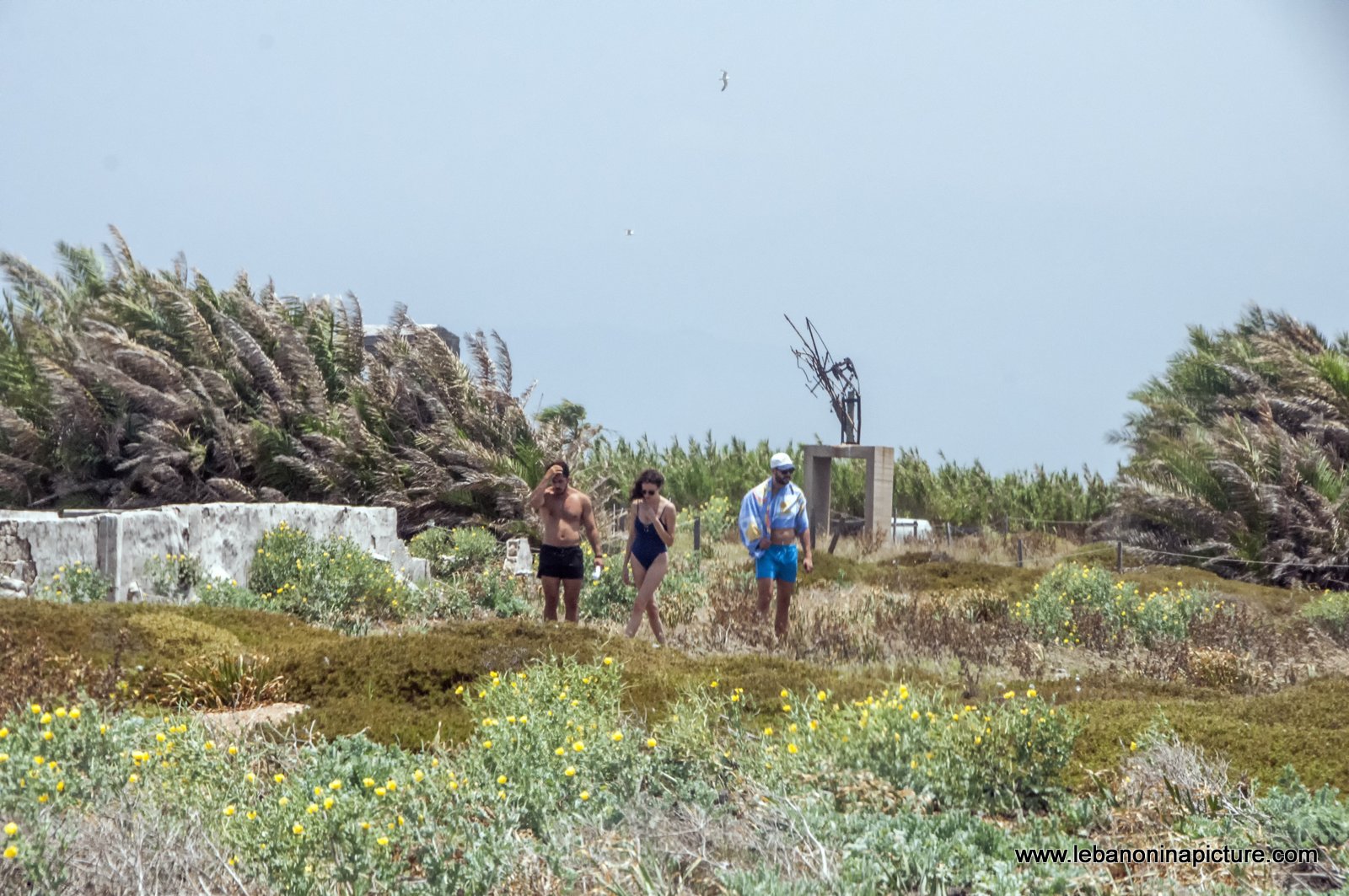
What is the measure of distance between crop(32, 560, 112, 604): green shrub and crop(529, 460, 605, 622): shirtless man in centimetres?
367

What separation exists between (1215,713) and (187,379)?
1527 centimetres

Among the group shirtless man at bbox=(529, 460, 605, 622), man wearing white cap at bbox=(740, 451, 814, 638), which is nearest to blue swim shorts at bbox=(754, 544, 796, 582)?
man wearing white cap at bbox=(740, 451, 814, 638)

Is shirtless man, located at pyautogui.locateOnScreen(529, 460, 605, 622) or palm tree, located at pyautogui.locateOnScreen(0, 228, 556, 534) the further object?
palm tree, located at pyautogui.locateOnScreen(0, 228, 556, 534)

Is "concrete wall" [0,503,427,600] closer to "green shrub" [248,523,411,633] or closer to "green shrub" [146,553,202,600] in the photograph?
"green shrub" [146,553,202,600]

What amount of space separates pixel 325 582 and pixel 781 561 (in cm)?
436

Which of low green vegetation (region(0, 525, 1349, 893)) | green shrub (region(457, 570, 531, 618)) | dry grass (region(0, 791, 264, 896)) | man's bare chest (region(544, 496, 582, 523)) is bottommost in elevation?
dry grass (region(0, 791, 264, 896))

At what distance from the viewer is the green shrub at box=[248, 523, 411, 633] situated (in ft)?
36.7

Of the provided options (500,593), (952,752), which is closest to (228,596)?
(500,593)

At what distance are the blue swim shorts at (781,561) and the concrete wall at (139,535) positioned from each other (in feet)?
17.2

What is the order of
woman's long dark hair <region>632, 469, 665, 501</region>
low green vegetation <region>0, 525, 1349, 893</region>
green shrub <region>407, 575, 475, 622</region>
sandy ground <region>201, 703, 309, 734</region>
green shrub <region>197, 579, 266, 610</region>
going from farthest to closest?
green shrub <region>407, 575, 475, 622</region>, green shrub <region>197, 579, 266, 610</region>, woman's long dark hair <region>632, 469, 665, 501</region>, sandy ground <region>201, 703, 309, 734</region>, low green vegetation <region>0, 525, 1349, 893</region>

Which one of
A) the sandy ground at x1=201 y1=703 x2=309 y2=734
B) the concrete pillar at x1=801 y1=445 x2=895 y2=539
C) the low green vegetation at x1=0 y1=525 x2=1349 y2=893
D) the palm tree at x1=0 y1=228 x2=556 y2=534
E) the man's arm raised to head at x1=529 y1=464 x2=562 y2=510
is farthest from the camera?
the concrete pillar at x1=801 y1=445 x2=895 y2=539

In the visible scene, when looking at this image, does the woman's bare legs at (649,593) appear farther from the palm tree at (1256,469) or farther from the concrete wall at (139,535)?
the palm tree at (1256,469)

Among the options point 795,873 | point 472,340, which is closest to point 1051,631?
point 795,873

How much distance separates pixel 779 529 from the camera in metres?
9.96
